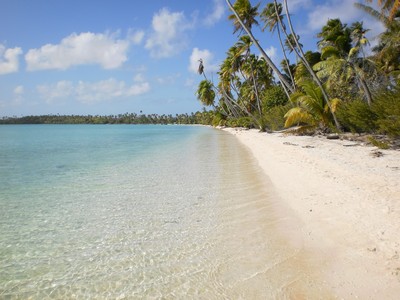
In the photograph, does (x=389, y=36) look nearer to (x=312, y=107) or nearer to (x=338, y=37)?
(x=338, y=37)

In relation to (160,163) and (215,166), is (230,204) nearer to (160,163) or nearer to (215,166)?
(215,166)

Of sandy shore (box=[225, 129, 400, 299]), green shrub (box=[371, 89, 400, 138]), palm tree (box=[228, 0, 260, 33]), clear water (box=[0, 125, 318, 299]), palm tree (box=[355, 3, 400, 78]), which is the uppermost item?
palm tree (box=[228, 0, 260, 33])

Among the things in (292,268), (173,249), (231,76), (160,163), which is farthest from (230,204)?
(231,76)

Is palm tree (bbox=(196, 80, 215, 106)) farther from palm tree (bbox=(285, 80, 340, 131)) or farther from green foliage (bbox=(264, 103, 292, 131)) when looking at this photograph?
palm tree (bbox=(285, 80, 340, 131))

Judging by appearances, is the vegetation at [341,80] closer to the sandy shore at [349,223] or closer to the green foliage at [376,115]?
the green foliage at [376,115]

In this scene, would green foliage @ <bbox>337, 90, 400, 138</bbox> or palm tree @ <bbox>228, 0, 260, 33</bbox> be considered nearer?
green foliage @ <bbox>337, 90, 400, 138</bbox>

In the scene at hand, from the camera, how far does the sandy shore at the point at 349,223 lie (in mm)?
3154

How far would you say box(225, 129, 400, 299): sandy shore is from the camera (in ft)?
10.3

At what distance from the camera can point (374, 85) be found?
20.9 metres

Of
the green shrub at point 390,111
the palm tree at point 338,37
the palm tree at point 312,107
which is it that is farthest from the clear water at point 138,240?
the palm tree at point 338,37

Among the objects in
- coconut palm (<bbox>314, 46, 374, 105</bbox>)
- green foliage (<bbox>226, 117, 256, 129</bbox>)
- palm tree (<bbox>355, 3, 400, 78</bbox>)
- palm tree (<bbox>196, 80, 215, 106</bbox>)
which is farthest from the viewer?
palm tree (<bbox>196, 80, 215, 106</bbox>)

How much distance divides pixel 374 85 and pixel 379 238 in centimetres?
2055

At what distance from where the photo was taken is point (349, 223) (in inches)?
177

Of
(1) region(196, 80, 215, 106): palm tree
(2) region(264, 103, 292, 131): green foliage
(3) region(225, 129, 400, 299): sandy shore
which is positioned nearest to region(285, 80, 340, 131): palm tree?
(2) region(264, 103, 292, 131): green foliage
